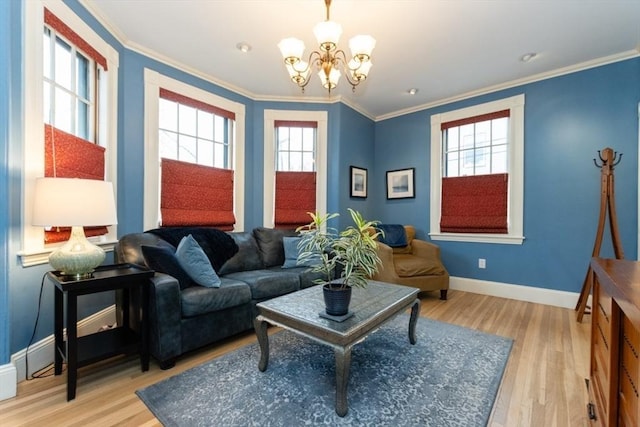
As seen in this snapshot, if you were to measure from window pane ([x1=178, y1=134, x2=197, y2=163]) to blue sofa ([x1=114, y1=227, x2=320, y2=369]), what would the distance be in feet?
3.07

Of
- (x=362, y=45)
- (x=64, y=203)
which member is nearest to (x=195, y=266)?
(x=64, y=203)

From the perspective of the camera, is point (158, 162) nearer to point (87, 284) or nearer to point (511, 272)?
point (87, 284)

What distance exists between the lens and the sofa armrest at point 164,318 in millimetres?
1859

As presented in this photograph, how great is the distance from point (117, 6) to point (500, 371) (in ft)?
12.7

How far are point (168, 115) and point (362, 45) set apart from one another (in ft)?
7.56

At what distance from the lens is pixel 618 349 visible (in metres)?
1.08

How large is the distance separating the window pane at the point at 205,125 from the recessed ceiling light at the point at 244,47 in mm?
955

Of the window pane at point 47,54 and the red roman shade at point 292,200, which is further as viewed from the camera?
the red roman shade at point 292,200

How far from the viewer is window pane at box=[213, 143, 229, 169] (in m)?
3.56

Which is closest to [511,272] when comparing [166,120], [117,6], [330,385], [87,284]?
Result: [330,385]

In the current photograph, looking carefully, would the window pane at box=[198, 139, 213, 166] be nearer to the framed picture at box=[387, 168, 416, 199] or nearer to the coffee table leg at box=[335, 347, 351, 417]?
the framed picture at box=[387, 168, 416, 199]

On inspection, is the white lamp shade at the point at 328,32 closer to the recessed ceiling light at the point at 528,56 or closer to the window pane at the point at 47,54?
the window pane at the point at 47,54

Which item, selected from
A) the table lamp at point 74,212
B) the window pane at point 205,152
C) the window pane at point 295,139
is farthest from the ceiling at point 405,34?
the table lamp at point 74,212

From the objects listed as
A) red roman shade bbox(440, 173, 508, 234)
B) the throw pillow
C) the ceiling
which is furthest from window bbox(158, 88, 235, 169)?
red roman shade bbox(440, 173, 508, 234)
